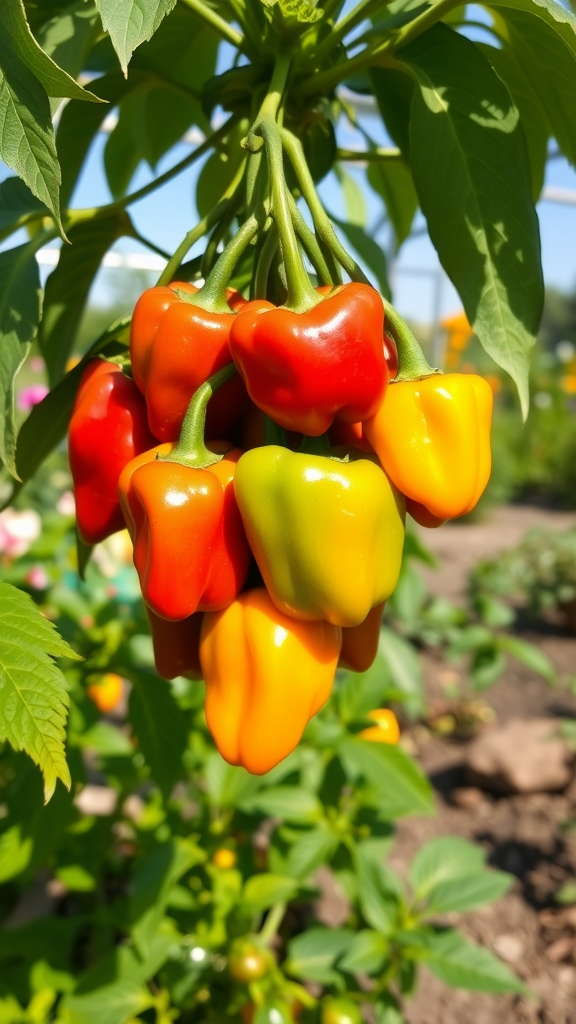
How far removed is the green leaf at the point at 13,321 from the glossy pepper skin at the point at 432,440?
24 centimetres

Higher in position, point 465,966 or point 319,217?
point 319,217

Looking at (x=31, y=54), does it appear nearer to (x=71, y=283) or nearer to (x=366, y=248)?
(x=71, y=283)

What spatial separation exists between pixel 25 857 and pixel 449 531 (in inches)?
207

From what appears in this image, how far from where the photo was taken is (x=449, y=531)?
5.93 meters

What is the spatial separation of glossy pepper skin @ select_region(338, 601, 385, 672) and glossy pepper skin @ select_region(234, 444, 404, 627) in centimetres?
7

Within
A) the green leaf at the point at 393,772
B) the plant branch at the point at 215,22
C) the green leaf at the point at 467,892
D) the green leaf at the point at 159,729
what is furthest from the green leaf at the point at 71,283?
the green leaf at the point at 467,892

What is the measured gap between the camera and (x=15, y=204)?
67 cm

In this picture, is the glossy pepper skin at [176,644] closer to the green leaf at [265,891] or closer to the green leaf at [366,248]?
the green leaf at [366,248]

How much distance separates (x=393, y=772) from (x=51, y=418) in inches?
28.2

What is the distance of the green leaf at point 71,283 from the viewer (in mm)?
695

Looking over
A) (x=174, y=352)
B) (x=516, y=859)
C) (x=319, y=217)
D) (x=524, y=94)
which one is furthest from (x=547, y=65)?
(x=516, y=859)

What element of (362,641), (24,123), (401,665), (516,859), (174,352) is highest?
(24,123)

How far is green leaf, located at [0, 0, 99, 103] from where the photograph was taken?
40 cm

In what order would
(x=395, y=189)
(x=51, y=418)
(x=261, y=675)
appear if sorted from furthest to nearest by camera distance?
(x=395, y=189)
(x=51, y=418)
(x=261, y=675)
